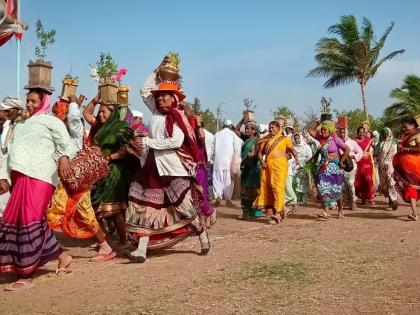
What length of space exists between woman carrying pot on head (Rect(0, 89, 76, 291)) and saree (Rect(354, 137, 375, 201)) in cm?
945

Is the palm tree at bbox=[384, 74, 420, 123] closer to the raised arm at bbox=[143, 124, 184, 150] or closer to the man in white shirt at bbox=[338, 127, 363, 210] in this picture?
the man in white shirt at bbox=[338, 127, 363, 210]

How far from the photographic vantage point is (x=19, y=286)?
5.13m

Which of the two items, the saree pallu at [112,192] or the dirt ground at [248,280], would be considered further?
the saree pallu at [112,192]

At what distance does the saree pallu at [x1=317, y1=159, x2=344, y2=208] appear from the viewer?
34.3 ft

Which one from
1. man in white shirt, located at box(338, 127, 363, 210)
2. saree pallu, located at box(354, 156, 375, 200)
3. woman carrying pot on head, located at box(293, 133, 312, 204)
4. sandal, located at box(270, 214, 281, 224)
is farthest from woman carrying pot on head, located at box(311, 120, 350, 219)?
saree pallu, located at box(354, 156, 375, 200)

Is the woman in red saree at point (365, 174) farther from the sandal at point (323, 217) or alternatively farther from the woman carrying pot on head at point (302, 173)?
the sandal at point (323, 217)

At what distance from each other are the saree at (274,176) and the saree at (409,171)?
1994 mm

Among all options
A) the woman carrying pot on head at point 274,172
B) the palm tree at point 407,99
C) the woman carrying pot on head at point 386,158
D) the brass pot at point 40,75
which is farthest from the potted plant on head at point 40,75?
the palm tree at point 407,99

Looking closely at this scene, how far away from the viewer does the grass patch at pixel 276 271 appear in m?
5.31

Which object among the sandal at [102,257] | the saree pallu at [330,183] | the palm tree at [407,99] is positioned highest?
the palm tree at [407,99]

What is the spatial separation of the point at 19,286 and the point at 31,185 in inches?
36.6

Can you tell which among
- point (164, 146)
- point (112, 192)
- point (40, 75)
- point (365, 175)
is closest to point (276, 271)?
point (164, 146)

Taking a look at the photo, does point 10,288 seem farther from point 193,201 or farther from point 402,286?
point 402,286

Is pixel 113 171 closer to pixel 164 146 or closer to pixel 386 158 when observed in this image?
pixel 164 146
